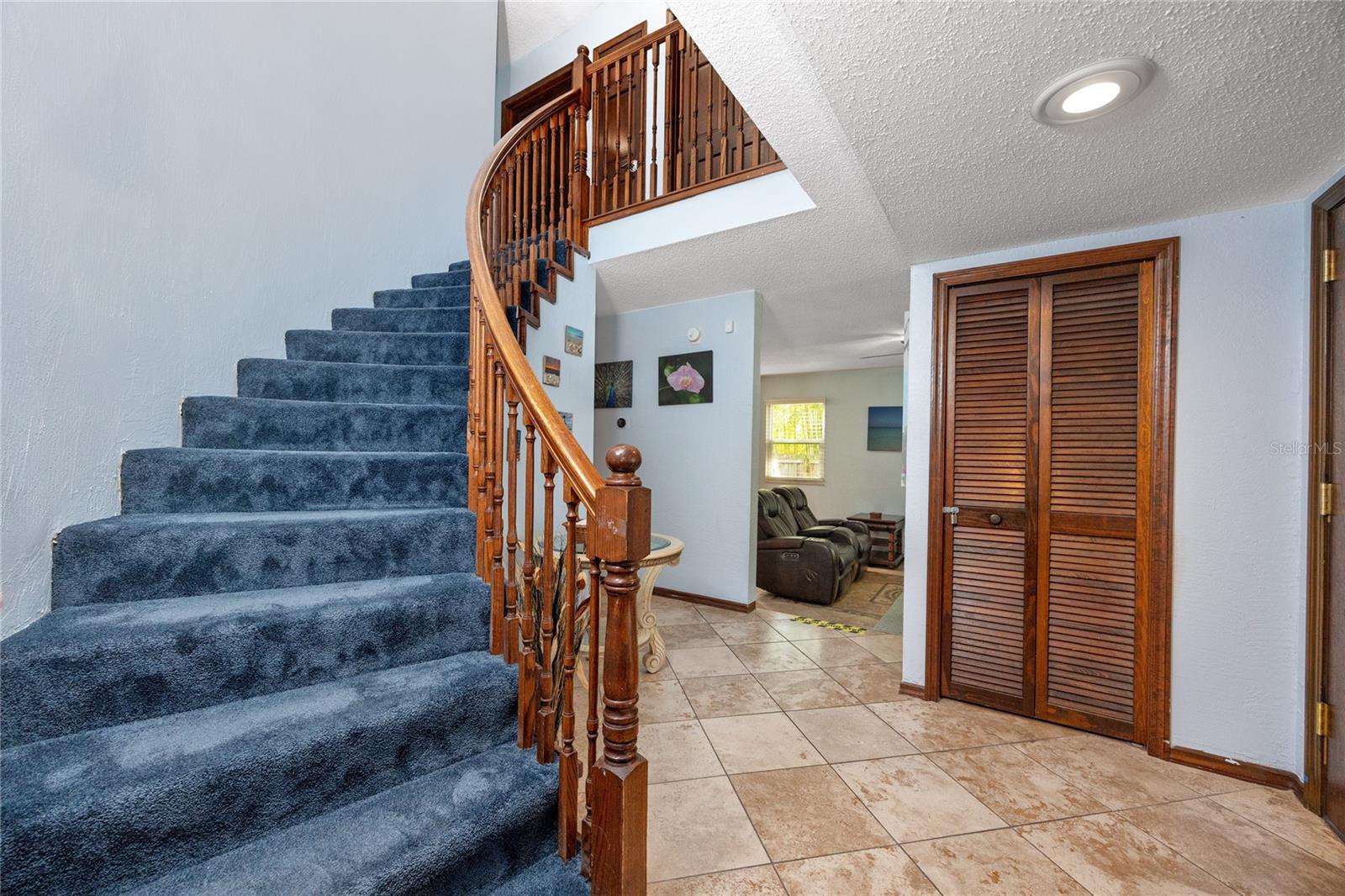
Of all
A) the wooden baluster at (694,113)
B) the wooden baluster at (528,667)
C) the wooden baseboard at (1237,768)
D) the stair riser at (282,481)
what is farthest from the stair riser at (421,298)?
the wooden baseboard at (1237,768)

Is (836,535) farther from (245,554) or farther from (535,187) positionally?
(245,554)

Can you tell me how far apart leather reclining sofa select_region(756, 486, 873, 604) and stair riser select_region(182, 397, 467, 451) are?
2924mm

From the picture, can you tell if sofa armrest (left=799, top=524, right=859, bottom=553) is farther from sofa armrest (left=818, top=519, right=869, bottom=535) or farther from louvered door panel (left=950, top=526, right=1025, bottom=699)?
louvered door panel (left=950, top=526, right=1025, bottom=699)

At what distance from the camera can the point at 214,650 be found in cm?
116

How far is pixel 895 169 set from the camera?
168 centimetres

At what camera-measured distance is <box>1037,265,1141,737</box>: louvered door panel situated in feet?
6.95

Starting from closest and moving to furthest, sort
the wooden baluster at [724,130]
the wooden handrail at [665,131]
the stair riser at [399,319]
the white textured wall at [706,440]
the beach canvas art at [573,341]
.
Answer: the stair riser at [399,319] < the wooden baluster at [724,130] < the wooden handrail at [665,131] < the beach canvas art at [573,341] < the white textured wall at [706,440]

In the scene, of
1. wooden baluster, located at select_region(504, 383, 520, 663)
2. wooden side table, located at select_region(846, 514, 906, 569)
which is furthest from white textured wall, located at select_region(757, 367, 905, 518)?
wooden baluster, located at select_region(504, 383, 520, 663)

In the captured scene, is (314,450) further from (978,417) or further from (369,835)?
(978,417)

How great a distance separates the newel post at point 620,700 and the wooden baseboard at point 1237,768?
2261 mm

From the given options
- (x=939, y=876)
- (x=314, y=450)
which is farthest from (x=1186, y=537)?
(x=314, y=450)

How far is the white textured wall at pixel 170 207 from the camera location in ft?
4.34

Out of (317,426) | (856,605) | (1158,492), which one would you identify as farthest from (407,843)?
(856,605)

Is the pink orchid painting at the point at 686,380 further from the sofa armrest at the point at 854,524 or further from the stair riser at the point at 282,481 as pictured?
the sofa armrest at the point at 854,524
